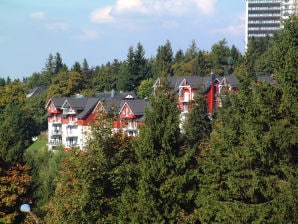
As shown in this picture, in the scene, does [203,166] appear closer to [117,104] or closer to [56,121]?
[117,104]

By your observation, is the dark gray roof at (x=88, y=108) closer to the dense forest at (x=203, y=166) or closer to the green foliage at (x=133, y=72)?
the green foliage at (x=133, y=72)

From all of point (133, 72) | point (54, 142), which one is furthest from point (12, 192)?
point (133, 72)

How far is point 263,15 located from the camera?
637 ft

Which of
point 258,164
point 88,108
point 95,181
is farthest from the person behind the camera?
point 88,108

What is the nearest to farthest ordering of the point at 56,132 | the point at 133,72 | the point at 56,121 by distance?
the point at 56,121
the point at 56,132
the point at 133,72

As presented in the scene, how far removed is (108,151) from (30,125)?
224ft

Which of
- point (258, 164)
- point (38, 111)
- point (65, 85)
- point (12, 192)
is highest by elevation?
point (65, 85)

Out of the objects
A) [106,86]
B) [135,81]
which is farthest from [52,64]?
[135,81]

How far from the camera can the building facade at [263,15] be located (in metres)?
193

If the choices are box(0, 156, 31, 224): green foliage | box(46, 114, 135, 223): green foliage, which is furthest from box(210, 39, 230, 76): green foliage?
box(46, 114, 135, 223): green foliage

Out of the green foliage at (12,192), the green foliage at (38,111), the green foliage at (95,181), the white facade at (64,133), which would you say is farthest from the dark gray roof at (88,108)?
the green foliage at (95,181)

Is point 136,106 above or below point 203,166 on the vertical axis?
above

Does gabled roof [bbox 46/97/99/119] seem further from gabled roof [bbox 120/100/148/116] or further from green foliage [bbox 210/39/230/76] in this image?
green foliage [bbox 210/39/230/76]

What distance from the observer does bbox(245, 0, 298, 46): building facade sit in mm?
193312
